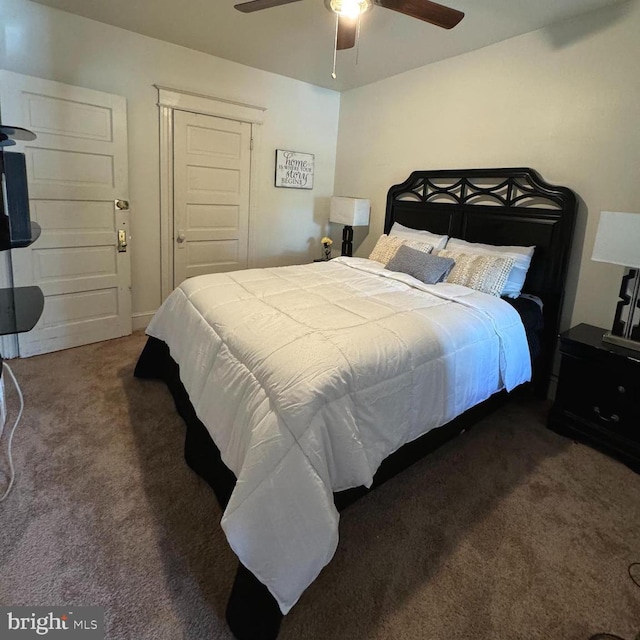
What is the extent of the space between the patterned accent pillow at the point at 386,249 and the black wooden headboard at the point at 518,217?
0.37 metres

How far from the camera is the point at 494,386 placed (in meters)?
2.25

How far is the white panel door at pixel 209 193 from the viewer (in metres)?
3.79

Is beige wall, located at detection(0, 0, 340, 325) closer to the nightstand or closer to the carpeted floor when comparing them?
the carpeted floor

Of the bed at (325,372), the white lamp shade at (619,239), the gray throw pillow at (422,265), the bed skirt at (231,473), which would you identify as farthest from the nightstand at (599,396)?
the gray throw pillow at (422,265)

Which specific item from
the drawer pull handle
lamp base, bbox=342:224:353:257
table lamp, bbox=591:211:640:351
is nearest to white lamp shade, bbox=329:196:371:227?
lamp base, bbox=342:224:353:257

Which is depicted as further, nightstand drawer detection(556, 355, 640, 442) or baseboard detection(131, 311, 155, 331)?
baseboard detection(131, 311, 155, 331)

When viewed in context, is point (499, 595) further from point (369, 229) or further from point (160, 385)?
point (369, 229)

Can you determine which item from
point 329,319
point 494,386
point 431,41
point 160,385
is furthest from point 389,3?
point 160,385

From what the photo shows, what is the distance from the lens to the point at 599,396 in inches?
92.8

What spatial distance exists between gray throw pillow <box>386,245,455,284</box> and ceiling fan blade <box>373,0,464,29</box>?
56.1 inches

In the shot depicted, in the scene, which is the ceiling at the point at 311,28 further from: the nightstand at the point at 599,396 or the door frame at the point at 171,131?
the nightstand at the point at 599,396

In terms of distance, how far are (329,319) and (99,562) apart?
134 cm

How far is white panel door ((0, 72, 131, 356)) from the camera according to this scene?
2963 millimetres

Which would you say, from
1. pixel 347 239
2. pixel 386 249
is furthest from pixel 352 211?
pixel 386 249
